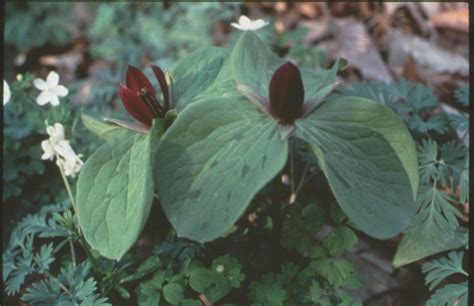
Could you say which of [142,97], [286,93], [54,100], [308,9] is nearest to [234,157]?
[286,93]

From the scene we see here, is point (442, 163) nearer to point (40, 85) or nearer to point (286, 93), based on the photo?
point (286, 93)

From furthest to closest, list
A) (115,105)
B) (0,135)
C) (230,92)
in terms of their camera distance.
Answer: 1. (115,105)
2. (0,135)
3. (230,92)

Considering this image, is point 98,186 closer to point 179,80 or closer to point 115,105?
point 179,80

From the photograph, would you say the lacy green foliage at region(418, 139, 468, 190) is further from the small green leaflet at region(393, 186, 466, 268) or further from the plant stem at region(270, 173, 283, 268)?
the plant stem at region(270, 173, 283, 268)

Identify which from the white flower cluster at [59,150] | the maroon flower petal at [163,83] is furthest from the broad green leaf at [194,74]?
the white flower cluster at [59,150]

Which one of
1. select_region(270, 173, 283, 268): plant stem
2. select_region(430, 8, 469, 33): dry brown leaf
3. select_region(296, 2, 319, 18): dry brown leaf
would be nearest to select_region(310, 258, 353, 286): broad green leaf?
select_region(270, 173, 283, 268): plant stem

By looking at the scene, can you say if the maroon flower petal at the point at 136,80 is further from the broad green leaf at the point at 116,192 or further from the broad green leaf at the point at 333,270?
the broad green leaf at the point at 333,270

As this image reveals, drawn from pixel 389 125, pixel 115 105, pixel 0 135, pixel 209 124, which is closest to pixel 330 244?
pixel 389 125

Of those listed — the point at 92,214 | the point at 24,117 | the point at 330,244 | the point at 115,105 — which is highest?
the point at 92,214
